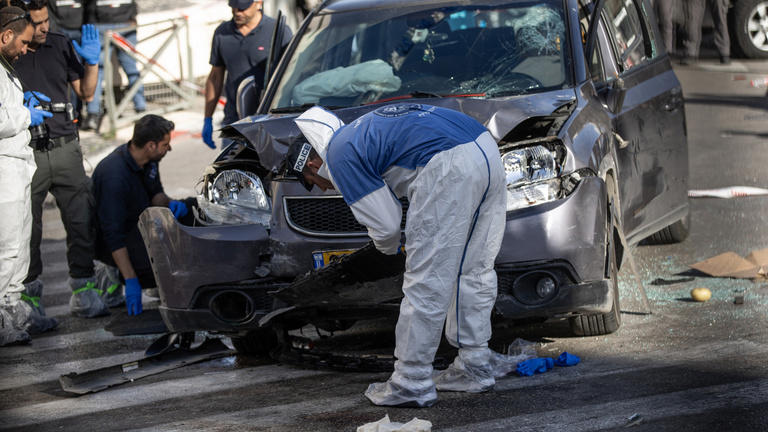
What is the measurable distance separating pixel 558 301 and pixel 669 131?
91.5 inches

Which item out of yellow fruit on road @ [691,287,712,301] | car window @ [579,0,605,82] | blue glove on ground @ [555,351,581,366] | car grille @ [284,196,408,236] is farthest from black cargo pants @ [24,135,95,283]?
yellow fruit on road @ [691,287,712,301]

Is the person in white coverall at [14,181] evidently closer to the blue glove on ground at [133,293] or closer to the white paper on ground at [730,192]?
the blue glove on ground at [133,293]

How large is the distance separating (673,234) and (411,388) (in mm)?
3848

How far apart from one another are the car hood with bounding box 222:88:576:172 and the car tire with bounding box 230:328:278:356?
1.06 metres

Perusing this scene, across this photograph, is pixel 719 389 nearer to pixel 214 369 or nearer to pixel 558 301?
pixel 558 301

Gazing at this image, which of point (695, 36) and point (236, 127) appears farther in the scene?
point (695, 36)

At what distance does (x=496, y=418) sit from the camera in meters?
4.94

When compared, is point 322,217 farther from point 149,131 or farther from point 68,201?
point 68,201

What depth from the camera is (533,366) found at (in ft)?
18.3

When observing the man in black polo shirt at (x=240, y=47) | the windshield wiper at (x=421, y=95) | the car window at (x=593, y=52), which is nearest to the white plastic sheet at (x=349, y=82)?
the windshield wiper at (x=421, y=95)

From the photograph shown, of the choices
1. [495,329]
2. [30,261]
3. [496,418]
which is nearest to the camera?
[496,418]

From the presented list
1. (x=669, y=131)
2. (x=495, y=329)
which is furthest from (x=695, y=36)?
(x=495, y=329)

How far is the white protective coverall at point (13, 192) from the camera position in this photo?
6.96m

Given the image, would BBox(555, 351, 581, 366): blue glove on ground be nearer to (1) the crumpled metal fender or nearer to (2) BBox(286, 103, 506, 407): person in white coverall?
(2) BBox(286, 103, 506, 407): person in white coverall
